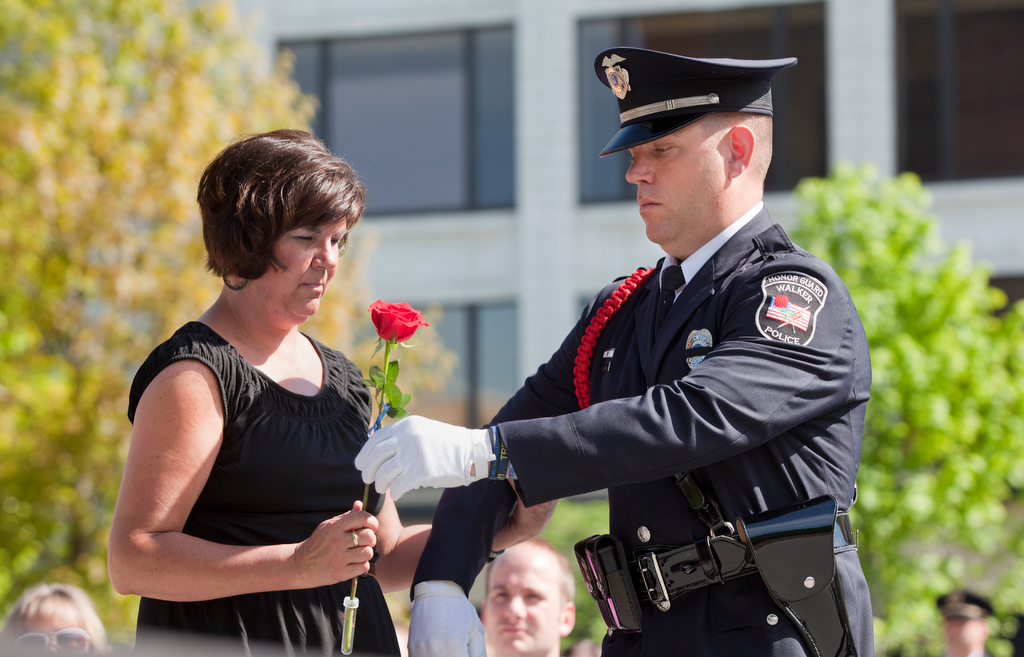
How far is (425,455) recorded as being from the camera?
6.66 feet

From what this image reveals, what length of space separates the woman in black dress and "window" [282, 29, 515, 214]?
10.7m

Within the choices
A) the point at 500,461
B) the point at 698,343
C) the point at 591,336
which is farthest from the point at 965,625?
the point at 500,461

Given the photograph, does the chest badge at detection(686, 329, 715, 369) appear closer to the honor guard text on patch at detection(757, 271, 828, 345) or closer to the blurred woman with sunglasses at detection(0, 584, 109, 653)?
the honor guard text on patch at detection(757, 271, 828, 345)

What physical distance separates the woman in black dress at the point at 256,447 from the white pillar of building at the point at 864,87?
1035 centimetres

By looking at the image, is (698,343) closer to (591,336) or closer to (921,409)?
(591,336)

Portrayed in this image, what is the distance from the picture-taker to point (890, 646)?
8602mm

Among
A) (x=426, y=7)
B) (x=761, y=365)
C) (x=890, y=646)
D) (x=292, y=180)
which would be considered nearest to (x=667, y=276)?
(x=761, y=365)

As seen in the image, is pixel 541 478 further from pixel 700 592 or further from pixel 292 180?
pixel 292 180

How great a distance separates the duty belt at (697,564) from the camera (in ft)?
6.93

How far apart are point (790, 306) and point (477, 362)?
431 inches

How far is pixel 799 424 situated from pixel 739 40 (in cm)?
1101

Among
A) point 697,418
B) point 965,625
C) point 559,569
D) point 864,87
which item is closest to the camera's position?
point 697,418

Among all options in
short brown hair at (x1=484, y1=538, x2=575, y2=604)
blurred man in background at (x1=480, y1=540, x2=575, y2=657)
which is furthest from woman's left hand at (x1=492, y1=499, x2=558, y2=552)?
short brown hair at (x1=484, y1=538, x2=575, y2=604)

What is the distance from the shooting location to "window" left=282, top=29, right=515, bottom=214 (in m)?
13.2
